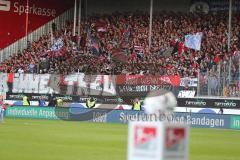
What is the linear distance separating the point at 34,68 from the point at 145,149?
1809 inches

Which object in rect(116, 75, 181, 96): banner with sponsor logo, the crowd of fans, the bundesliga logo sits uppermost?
the crowd of fans

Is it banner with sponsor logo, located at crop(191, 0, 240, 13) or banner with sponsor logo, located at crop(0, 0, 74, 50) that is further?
banner with sponsor logo, located at crop(0, 0, 74, 50)

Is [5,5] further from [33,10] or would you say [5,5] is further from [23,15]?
[33,10]

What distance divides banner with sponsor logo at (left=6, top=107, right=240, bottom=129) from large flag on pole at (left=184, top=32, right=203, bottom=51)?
843cm

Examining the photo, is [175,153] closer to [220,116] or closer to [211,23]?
[220,116]

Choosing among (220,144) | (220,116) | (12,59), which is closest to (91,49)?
(12,59)

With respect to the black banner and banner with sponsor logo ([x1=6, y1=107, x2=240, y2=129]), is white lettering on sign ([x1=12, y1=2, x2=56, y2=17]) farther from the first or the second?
banner with sponsor logo ([x1=6, y1=107, x2=240, y2=129])

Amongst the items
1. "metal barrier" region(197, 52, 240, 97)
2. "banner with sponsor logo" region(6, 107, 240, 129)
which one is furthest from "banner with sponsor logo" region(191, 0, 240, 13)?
"banner with sponsor logo" region(6, 107, 240, 129)

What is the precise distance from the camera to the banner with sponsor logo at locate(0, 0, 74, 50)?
59000 millimetres

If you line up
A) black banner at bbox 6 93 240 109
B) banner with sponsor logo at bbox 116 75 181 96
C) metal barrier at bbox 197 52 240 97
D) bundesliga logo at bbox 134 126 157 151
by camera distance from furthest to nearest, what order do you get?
banner with sponsor logo at bbox 116 75 181 96
black banner at bbox 6 93 240 109
metal barrier at bbox 197 52 240 97
bundesliga logo at bbox 134 126 157 151

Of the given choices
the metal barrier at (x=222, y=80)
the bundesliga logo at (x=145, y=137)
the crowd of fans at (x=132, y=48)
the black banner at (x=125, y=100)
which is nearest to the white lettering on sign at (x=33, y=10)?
the crowd of fans at (x=132, y=48)

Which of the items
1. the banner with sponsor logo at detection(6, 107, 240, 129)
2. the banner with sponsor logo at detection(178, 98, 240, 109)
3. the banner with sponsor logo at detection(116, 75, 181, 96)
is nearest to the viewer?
the banner with sponsor logo at detection(6, 107, 240, 129)

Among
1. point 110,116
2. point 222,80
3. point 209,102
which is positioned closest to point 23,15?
point 110,116

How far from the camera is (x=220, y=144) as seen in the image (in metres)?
26.1
